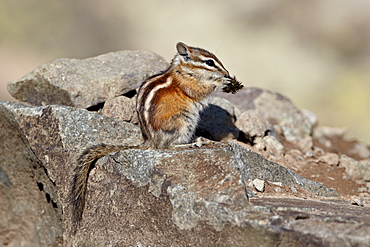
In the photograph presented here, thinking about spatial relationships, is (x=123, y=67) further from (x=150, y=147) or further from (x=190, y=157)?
(x=190, y=157)

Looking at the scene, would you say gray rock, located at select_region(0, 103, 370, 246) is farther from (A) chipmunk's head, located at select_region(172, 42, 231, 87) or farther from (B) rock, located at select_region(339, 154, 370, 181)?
(B) rock, located at select_region(339, 154, 370, 181)

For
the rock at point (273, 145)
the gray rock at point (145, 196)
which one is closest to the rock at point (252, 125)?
the rock at point (273, 145)

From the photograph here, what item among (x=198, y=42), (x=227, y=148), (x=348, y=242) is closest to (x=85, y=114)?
(x=227, y=148)

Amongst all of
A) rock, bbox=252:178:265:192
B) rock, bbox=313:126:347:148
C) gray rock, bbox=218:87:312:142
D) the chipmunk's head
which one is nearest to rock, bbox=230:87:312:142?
gray rock, bbox=218:87:312:142

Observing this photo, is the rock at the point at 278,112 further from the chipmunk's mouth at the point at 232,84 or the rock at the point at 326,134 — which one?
the chipmunk's mouth at the point at 232,84

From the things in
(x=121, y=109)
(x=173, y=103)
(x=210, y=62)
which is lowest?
(x=121, y=109)

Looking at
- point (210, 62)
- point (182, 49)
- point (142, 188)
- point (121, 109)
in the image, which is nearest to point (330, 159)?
point (210, 62)

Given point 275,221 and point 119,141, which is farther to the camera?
point 119,141

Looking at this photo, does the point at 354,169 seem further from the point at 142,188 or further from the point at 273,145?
the point at 142,188
